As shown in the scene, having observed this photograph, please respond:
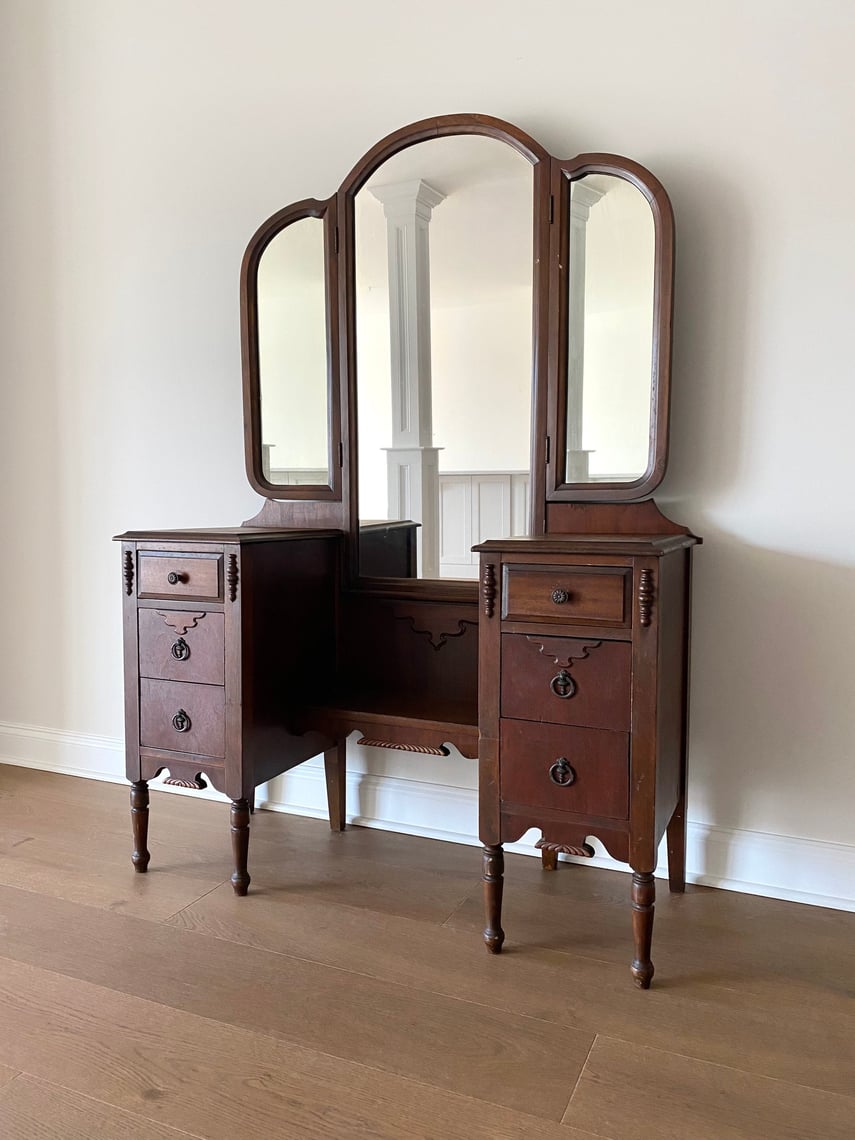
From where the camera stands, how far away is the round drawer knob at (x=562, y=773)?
1.75 metres

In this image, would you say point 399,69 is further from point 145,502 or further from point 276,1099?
point 276,1099

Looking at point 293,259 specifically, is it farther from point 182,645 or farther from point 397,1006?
point 397,1006

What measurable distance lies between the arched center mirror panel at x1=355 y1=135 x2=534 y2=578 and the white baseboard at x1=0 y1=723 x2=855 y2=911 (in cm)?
65

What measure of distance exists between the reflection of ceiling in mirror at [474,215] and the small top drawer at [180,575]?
87 cm

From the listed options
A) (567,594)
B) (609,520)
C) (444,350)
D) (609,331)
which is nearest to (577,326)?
A: (609,331)

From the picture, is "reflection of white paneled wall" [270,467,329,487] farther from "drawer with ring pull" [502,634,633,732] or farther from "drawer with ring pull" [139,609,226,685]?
"drawer with ring pull" [502,634,633,732]

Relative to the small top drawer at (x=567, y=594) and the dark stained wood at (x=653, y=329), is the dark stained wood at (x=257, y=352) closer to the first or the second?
the dark stained wood at (x=653, y=329)

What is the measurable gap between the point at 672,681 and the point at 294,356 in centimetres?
133

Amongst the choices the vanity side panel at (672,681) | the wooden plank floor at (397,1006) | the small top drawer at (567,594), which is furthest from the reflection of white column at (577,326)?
the wooden plank floor at (397,1006)

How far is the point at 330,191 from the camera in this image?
2.43 metres

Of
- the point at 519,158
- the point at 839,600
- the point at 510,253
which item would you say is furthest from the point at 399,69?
the point at 839,600

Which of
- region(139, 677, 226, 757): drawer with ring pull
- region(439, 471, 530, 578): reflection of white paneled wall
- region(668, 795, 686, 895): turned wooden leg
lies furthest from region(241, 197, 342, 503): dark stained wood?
region(668, 795, 686, 895): turned wooden leg

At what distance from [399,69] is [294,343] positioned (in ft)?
2.49

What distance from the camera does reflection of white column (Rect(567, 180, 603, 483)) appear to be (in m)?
2.11
